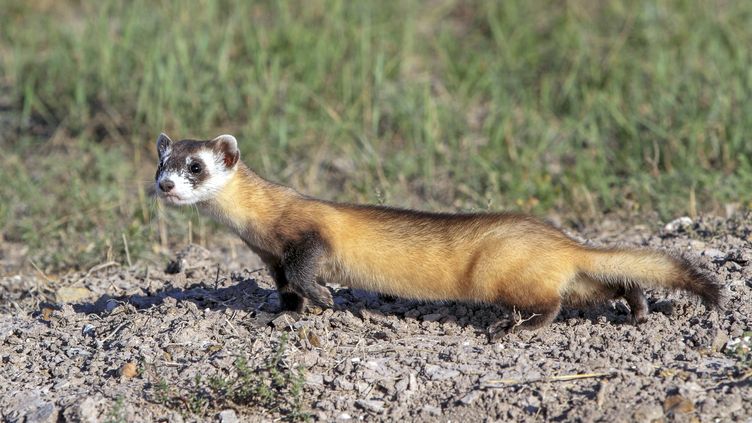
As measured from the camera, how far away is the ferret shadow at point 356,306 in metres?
5.12

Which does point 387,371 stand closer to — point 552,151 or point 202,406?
point 202,406

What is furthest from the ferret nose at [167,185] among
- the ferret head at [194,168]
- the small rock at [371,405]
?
the small rock at [371,405]

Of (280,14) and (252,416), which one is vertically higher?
(280,14)

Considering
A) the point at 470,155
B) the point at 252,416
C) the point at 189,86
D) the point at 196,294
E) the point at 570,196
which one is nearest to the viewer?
the point at 252,416

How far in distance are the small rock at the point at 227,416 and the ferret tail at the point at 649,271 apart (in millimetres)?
1716

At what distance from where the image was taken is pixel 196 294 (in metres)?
5.71

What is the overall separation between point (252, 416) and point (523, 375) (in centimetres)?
116

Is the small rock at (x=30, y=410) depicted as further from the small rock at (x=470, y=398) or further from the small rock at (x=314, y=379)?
the small rock at (x=470, y=398)

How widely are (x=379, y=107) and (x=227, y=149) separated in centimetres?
344

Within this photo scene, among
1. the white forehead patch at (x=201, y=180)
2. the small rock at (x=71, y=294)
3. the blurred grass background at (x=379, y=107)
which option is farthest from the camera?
the blurred grass background at (x=379, y=107)

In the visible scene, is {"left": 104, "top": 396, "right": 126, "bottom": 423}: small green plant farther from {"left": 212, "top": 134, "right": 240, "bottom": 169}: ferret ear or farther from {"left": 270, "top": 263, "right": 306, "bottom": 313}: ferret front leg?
{"left": 212, "top": 134, "right": 240, "bottom": 169}: ferret ear

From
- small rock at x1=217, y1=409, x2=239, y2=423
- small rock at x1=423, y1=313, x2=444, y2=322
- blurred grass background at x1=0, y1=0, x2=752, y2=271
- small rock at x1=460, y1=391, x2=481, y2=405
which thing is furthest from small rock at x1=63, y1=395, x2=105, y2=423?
blurred grass background at x1=0, y1=0, x2=752, y2=271

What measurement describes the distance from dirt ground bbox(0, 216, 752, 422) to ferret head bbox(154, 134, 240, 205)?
606 millimetres

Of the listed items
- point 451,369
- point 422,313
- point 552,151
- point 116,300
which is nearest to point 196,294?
point 116,300
